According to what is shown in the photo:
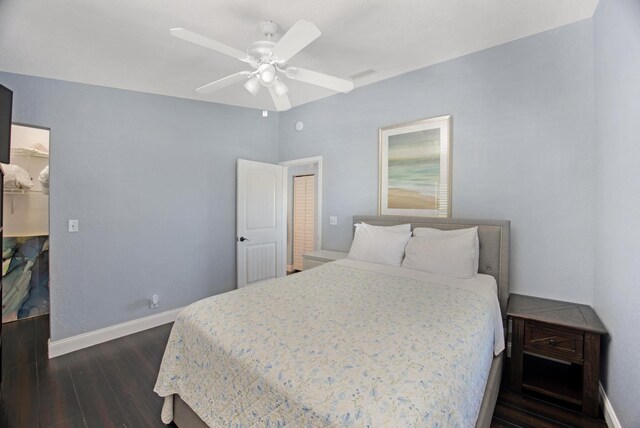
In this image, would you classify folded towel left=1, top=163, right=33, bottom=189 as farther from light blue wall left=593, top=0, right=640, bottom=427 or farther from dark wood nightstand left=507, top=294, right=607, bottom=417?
light blue wall left=593, top=0, right=640, bottom=427

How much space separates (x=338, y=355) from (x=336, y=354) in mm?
12

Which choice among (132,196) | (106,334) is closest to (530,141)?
(132,196)

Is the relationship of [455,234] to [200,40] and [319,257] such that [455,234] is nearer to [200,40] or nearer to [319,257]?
[319,257]

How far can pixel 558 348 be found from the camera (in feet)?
6.29

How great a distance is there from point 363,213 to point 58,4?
307 cm

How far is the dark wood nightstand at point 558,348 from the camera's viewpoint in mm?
1816

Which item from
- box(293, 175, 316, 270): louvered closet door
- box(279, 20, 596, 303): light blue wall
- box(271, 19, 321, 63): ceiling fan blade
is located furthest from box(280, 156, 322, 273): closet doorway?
box(271, 19, 321, 63): ceiling fan blade

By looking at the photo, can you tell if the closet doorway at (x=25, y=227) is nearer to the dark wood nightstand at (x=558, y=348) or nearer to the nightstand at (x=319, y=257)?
the nightstand at (x=319, y=257)

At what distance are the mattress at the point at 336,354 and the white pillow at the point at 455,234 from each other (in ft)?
1.34

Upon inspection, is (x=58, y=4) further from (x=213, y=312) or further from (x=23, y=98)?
(x=213, y=312)

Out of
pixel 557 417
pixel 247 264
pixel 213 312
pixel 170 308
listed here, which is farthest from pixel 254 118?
pixel 557 417

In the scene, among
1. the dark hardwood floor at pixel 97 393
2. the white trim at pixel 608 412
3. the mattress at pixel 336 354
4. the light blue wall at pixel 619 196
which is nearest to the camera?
the mattress at pixel 336 354

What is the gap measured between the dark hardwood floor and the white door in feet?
4.67

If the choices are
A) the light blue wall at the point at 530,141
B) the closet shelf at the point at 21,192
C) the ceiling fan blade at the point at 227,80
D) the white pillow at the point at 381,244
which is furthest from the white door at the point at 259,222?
the closet shelf at the point at 21,192
